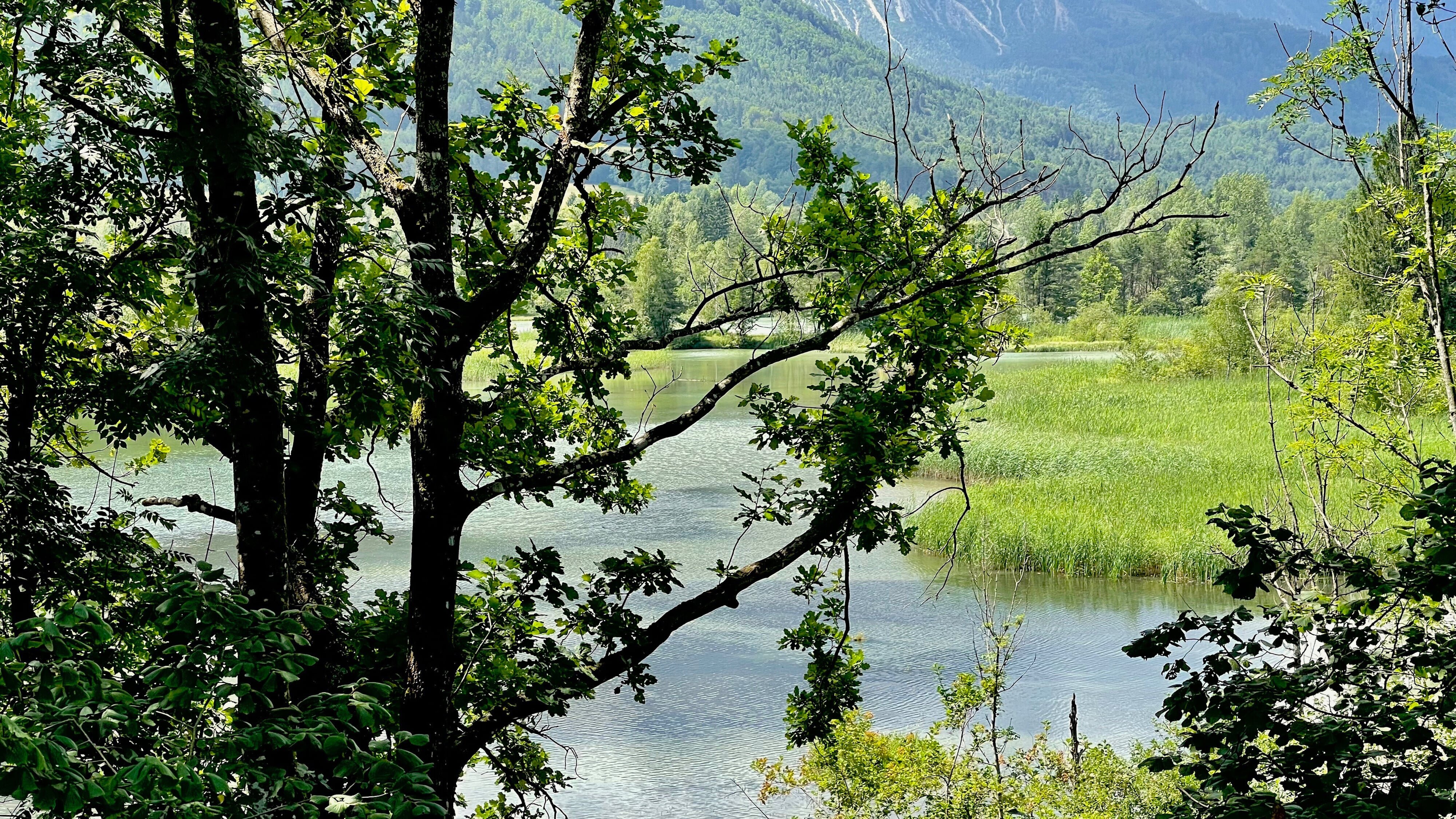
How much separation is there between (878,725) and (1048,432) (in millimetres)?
13392

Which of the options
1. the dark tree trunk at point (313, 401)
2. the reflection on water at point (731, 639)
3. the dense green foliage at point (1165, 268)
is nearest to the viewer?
the dark tree trunk at point (313, 401)

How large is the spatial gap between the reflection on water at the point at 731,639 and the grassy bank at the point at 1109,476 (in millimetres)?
435

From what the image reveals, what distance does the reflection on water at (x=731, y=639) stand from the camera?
9.04m

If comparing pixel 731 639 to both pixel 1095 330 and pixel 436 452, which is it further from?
pixel 1095 330

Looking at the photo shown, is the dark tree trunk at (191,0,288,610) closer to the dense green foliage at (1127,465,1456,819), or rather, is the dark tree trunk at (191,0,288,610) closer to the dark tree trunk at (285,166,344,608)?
the dark tree trunk at (285,166,344,608)

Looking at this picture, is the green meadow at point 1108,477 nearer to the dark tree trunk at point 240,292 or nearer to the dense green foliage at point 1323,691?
the dense green foliage at point 1323,691

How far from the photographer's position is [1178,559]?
1348cm

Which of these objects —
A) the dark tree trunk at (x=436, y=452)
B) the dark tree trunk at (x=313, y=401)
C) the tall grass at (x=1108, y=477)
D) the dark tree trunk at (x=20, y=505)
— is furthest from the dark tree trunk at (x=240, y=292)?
the tall grass at (x=1108, y=477)

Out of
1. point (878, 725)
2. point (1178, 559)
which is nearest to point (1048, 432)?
point (1178, 559)

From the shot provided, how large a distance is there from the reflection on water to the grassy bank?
43cm

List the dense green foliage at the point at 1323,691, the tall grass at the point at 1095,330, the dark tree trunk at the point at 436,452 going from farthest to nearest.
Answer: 1. the tall grass at the point at 1095,330
2. the dark tree trunk at the point at 436,452
3. the dense green foliage at the point at 1323,691

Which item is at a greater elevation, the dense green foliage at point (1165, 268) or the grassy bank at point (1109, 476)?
the dense green foliage at point (1165, 268)

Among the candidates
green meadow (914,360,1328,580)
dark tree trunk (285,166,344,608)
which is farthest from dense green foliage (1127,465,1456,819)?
green meadow (914,360,1328,580)

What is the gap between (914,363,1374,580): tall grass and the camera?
13922 millimetres
